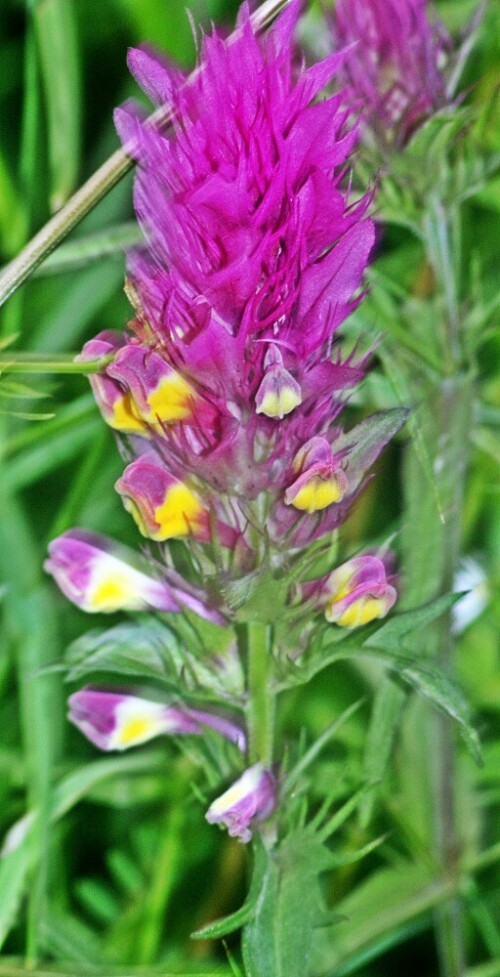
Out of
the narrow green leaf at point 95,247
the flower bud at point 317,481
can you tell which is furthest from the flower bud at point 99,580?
the narrow green leaf at point 95,247

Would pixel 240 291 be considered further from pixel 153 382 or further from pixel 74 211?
pixel 74 211

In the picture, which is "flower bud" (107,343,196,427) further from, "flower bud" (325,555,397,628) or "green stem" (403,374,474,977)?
"green stem" (403,374,474,977)

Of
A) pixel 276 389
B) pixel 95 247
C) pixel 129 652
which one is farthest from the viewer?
pixel 95 247

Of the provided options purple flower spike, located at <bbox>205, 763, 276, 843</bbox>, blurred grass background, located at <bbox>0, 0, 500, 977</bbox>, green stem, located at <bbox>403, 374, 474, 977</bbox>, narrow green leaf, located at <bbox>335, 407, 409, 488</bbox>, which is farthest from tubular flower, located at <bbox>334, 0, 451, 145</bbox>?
purple flower spike, located at <bbox>205, 763, 276, 843</bbox>

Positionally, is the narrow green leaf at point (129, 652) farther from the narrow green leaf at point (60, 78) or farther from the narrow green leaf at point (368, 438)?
the narrow green leaf at point (60, 78)

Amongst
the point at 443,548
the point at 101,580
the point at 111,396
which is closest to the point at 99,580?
the point at 101,580

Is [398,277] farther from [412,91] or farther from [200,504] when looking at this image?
[200,504]
